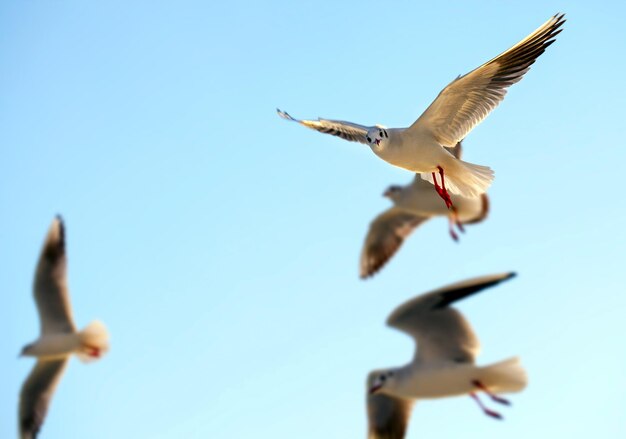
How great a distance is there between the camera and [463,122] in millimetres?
6293

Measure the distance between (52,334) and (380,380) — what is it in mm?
3858

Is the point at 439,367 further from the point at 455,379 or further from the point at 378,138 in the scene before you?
the point at 378,138

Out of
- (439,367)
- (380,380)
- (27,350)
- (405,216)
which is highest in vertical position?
(405,216)

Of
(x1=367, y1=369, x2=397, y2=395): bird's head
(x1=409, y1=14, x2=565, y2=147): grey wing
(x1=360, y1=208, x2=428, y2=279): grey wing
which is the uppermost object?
(x1=360, y1=208, x2=428, y2=279): grey wing

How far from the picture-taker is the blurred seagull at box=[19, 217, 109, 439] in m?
10.6

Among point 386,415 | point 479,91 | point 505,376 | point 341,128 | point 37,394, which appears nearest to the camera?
point 479,91

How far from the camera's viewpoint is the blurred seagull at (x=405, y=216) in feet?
37.7

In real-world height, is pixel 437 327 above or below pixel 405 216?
below

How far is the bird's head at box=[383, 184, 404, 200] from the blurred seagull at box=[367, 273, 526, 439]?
2820 mm

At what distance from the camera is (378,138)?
20.3 ft

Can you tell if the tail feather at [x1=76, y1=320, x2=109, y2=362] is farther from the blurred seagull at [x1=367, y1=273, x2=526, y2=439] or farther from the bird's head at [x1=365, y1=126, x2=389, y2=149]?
the bird's head at [x1=365, y1=126, x2=389, y2=149]

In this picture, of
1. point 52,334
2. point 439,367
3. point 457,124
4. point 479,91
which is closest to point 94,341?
point 52,334

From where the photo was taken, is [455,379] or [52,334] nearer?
[455,379]

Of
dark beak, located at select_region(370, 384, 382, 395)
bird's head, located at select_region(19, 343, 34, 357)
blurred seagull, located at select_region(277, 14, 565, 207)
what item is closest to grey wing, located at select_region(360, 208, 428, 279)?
dark beak, located at select_region(370, 384, 382, 395)
